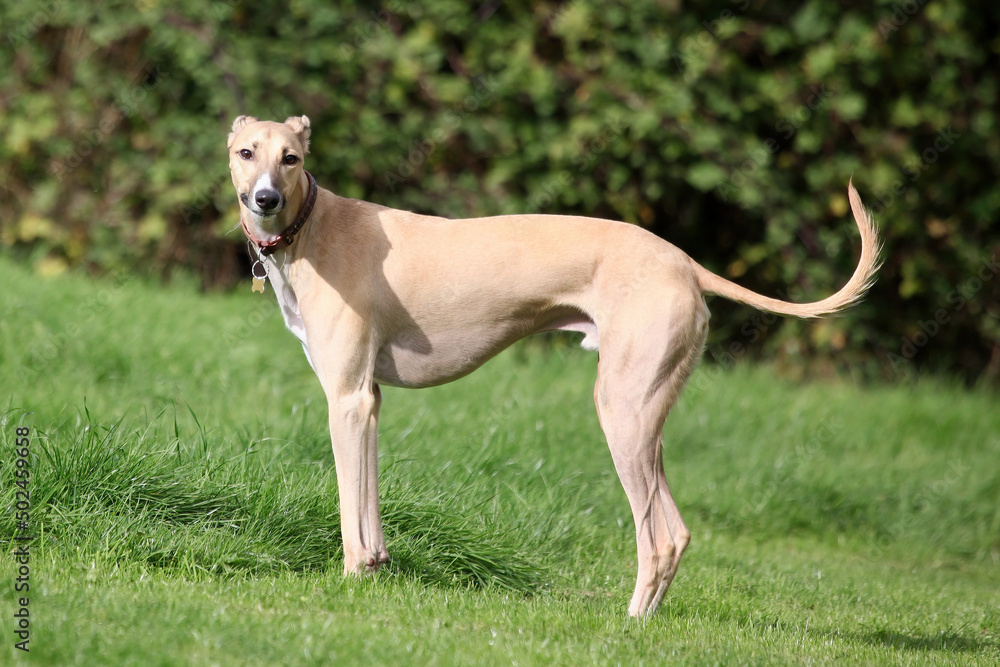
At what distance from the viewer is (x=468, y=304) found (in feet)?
15.1

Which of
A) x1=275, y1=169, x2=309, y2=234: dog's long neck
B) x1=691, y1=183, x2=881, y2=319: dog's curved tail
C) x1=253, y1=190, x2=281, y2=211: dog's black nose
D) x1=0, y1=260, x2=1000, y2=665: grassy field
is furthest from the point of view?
x1=691, y1=183, x2=881, y2=319: dog's curved tail

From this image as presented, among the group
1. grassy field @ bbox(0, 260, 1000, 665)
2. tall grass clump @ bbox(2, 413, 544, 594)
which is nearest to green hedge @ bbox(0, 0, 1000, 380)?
grassy field @ bbox(0, 260, 1000, 665)

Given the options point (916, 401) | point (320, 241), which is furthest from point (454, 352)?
point (916, 401)

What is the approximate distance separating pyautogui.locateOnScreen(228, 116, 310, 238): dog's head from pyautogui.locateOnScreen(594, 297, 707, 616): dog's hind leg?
1454 millimetres

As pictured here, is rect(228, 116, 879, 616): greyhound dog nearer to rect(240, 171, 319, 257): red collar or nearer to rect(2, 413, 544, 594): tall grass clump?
rect(240, 171, 319, 257): red collar

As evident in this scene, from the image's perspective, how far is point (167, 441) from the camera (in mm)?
5121

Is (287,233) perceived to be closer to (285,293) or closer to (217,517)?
(285,293)

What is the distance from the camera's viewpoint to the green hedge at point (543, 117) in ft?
29.4

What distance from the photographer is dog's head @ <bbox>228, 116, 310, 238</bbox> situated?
4.23 meters

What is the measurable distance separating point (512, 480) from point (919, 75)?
Answer: 5.40 m

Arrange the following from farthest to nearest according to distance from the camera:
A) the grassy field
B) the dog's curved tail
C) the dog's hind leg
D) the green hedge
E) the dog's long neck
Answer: the green hedge < the dog's curved tail < the dog's long neck < the dog's hind leg < the grassy field

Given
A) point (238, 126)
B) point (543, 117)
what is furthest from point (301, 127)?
point (543, 117)

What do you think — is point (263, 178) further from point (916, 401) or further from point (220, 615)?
point (916, 401)

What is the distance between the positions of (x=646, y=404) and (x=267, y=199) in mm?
1742
